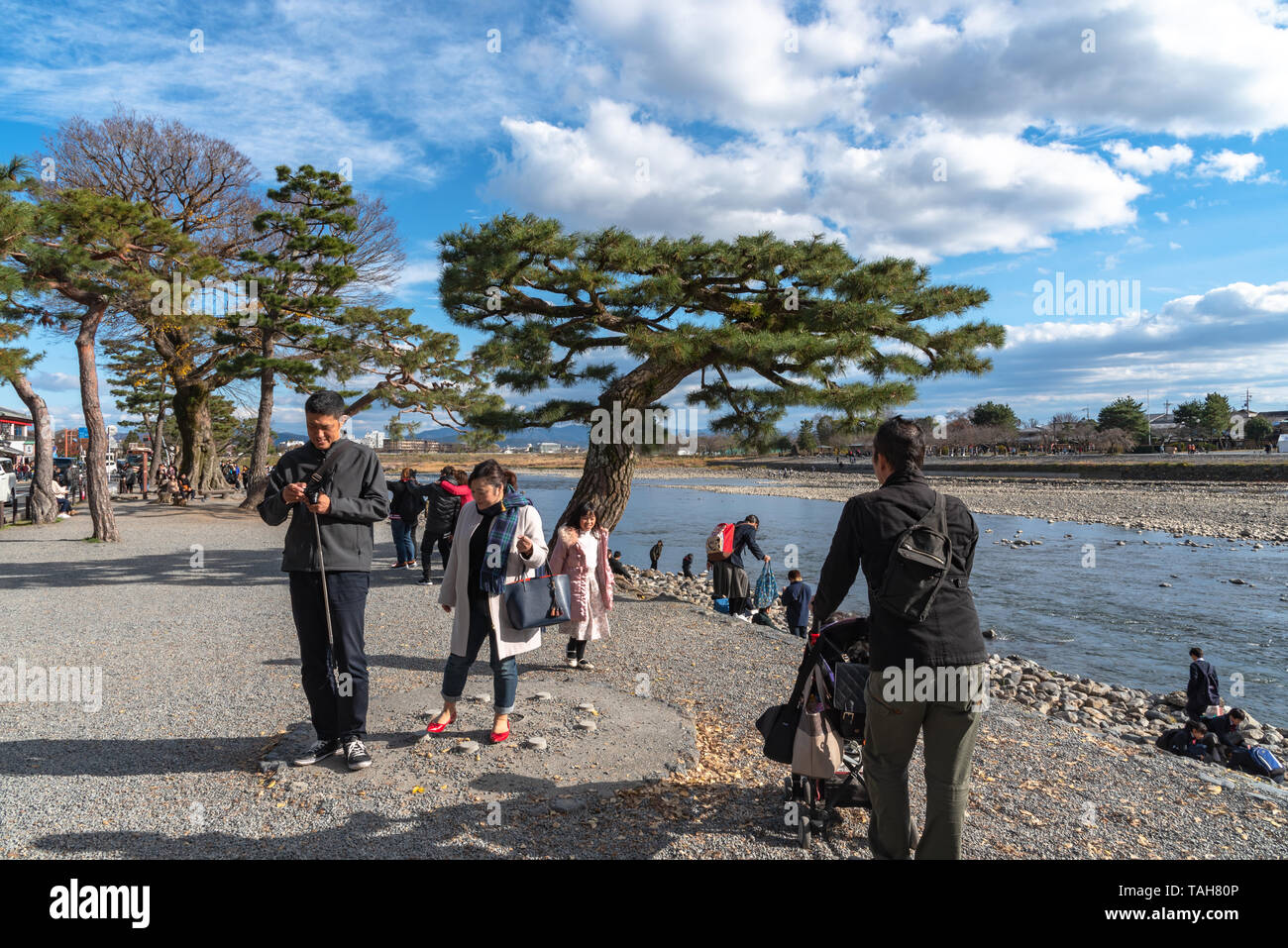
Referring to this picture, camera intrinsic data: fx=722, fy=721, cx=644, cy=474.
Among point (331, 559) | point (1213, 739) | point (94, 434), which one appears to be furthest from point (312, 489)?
point (94, 434)

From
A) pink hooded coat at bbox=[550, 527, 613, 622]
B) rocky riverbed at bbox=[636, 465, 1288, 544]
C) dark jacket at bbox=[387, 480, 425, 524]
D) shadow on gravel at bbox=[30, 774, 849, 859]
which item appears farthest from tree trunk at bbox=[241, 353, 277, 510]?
rocky riverbed at bbox=[636, 465, 1288, 544]

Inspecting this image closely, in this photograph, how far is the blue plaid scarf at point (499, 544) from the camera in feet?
14.1

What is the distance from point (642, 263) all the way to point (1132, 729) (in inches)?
298

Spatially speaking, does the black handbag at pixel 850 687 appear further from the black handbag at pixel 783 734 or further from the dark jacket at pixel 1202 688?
the dark jacket at pixel 1202 688

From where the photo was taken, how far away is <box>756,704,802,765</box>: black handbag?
330 centimetres

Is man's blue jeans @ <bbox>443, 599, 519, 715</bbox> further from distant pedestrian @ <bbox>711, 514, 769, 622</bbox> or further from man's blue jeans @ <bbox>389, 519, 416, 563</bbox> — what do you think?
man's blue jeans @ <bbox>389, 519, 416, 563</bbox>

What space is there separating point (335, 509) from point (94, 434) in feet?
48.3

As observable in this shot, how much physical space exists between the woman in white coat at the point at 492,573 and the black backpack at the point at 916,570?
2.29m

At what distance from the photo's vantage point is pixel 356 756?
397 centimetres

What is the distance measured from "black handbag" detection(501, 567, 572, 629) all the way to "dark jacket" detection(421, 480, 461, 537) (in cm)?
605

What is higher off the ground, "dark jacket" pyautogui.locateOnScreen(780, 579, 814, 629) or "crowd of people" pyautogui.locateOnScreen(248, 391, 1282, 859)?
"crowd of people" pyautogui.locateOnScreen(248, 391, 1282, 859)
